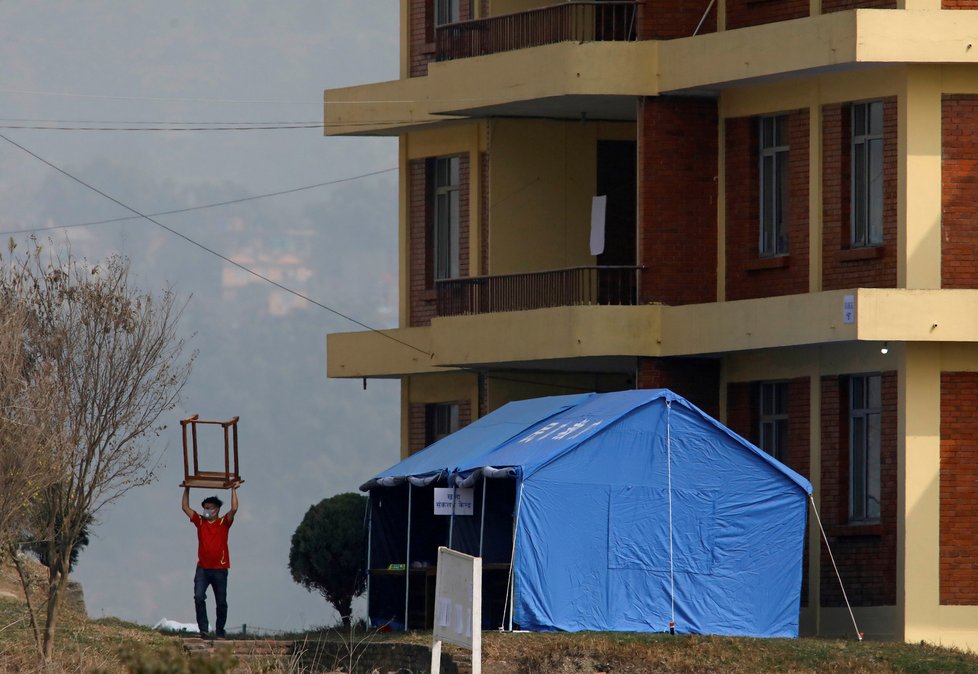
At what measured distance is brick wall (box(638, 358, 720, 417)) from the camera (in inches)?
1185

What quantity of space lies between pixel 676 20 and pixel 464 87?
3.20 m

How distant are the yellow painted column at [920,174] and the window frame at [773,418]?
288 centimetres

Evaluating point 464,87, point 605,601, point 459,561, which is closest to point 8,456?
point 605,601

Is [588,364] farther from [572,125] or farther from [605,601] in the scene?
[605,601]

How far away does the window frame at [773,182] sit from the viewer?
29453 mm

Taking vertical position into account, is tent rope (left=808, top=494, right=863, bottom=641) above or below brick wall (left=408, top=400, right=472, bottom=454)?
below

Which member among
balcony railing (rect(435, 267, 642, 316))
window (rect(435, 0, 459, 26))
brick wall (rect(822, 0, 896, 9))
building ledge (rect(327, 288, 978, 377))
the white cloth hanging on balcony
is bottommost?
building ledge (rect(327, 288, 978, 377))

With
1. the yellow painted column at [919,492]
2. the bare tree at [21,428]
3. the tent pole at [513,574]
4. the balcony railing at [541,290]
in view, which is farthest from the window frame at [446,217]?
the bare tree at [21,428]

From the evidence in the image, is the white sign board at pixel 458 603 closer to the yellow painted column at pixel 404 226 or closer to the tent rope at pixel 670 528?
the tent rope at pixel 670 528

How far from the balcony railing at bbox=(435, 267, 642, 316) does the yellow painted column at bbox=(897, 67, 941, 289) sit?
13.3 feet

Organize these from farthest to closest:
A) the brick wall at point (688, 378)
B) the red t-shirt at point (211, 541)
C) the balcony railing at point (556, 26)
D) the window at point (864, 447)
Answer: the balcony railing at point (556, 26), the brick wall at point (688, 378), the window at point (864, 447), the red t-shirt at point (211, 541)

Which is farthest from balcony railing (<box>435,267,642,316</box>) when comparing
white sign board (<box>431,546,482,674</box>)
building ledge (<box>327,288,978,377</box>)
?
white sign board (<box>431,546,482,674</box>)

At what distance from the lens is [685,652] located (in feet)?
74.7

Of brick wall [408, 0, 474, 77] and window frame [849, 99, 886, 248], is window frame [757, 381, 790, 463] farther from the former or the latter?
brick wall [408, 0, 474, 77]
